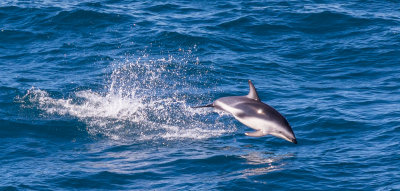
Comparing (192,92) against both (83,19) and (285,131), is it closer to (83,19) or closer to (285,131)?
(285,131)

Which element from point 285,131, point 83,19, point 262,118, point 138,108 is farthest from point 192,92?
point 83,19

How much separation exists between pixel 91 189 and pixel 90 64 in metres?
10.1

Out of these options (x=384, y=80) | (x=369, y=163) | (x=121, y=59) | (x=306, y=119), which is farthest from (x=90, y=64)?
(x=369, y=163)

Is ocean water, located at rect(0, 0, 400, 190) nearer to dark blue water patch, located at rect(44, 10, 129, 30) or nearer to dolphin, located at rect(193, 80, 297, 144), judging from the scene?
dark blue water patch, located at rect(44, 10, 129, 30)

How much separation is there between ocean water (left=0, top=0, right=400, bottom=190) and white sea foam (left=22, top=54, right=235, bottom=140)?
0.06 meters

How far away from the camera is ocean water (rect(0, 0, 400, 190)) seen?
14540mm

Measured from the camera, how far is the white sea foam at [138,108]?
17797mm

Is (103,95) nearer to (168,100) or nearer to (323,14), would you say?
(168,100)

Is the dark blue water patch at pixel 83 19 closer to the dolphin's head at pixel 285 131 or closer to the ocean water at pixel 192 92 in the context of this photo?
the ocean water at pixel 192 92

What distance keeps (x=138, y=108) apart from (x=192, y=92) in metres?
2.23

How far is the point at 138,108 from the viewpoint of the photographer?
1947 centimetres

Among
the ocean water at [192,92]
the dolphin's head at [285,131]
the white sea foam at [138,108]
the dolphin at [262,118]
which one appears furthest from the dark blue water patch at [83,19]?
the dolphin's head at [285,131]

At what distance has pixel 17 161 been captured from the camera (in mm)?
15367

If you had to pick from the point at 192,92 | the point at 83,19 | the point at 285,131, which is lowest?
the point at 192,92
